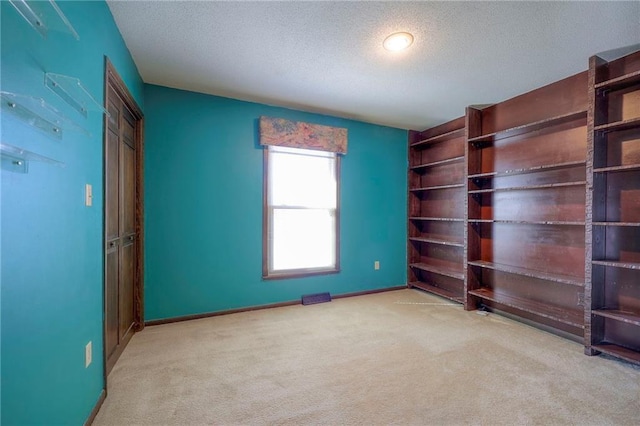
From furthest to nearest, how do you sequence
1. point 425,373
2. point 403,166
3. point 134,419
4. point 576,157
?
point 403,166, point 576,157, point 425,373, point 134,419

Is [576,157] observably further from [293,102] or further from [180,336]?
[180,336]

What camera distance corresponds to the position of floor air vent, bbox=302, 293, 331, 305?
3426 mm

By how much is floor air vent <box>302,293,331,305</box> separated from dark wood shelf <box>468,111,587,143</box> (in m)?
2.58

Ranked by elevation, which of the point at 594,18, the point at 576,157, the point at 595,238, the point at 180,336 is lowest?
the point at 180,336

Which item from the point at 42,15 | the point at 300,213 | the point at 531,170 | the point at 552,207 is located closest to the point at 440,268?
the point at 552,207

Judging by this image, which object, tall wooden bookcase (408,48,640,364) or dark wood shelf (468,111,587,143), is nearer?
tall wooden bookcase (408,48,640,364)

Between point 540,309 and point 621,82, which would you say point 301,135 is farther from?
point 540,309

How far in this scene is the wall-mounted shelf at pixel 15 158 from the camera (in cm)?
84

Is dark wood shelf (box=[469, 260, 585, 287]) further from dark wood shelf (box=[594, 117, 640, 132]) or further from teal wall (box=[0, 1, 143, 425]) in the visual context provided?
teal wall (box=[0, 1, 143, 425])

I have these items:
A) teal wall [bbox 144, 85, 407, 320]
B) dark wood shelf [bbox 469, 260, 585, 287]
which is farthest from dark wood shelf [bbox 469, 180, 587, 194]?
teal wall [bbox 144, 85, 407, 320]

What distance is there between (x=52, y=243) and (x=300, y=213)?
252 centimetres

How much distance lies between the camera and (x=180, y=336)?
8.30ft

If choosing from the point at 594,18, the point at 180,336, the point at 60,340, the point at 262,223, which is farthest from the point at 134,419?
the point at 594,18

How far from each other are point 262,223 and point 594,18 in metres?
3.18
